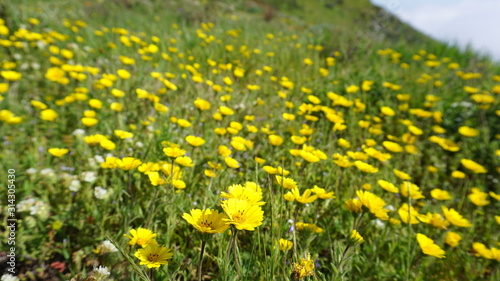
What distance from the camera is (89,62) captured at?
11.7 ft

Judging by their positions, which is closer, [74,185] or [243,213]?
[243,213]

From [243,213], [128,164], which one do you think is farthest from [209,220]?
[128,164]

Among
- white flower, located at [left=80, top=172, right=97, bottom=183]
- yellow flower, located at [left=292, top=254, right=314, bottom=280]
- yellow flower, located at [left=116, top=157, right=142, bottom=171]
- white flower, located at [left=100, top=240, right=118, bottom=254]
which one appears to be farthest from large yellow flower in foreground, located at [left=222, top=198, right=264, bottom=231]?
white flower, located at [left=80, top=172, right=97, bottom=183]

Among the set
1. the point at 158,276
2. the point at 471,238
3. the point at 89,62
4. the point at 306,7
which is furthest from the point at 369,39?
the point at 306,7

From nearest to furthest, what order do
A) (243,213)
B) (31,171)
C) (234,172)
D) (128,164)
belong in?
(243,213)
(128,164)
(31,171)
(234,172)

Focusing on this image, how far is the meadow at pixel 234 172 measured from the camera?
1.20m

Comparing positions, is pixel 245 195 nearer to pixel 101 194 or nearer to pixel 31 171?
pixel 101 194

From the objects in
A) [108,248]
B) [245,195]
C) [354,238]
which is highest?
[245,195]

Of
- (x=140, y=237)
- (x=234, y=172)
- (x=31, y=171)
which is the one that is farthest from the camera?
(x=234, y=172)

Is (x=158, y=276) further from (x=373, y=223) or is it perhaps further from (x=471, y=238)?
(x=471, y=238)

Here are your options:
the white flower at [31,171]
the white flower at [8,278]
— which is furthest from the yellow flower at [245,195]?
the white flower at [31,171]

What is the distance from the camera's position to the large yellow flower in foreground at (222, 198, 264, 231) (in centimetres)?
82

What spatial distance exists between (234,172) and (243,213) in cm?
123

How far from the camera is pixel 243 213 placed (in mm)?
875
